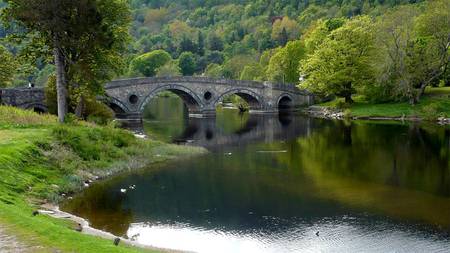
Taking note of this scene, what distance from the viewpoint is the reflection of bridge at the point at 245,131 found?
44.1 m

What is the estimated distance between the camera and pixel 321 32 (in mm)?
77812

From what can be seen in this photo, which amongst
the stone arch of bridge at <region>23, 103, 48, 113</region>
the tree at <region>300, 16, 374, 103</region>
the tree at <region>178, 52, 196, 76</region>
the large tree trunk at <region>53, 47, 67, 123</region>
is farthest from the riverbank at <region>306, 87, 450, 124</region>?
the tree at <region>178, 52, 196, 76</region>

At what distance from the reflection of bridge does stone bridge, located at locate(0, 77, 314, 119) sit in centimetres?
447

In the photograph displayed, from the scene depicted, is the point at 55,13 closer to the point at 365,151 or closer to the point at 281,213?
the point at 281,213

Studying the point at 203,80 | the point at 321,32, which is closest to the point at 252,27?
the point at 321,32

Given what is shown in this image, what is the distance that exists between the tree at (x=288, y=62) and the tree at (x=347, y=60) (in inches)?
665

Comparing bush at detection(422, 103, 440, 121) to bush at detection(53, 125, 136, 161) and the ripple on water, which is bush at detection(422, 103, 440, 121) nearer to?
bush at detection(53, 125, 136, 161)

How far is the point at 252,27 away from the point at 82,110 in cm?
14676

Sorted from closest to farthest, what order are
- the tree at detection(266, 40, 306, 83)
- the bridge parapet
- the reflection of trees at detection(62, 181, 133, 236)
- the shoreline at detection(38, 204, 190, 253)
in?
the shoreline at detection(38, 204, 190, 253) → the reflection of trees at detection(62, 181, 133, 236) → the bridge parapet → the tree at detection(266, 40, 306, 83)

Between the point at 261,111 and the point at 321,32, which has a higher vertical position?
the point at 321,32

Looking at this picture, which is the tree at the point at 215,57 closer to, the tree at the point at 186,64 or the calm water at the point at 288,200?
the tree at the point at 186,64

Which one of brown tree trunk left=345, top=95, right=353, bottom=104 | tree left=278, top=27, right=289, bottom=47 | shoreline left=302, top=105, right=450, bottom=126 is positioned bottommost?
shoreline left=302, top=105, right=450, bottom=126

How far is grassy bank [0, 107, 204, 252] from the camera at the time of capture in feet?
43.4

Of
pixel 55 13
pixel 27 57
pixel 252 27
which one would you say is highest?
pixel 252 27
